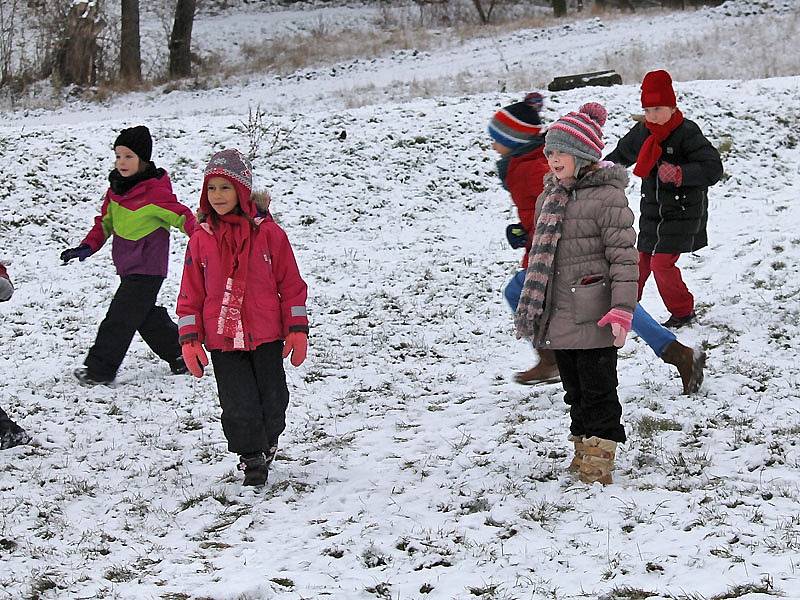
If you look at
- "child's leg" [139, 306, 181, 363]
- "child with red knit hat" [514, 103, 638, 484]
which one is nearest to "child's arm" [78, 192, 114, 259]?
"child's leg" [139, 306, 181, 363]

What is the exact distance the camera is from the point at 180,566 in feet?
13.7

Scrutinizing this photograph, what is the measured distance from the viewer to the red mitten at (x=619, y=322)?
428 centimetres

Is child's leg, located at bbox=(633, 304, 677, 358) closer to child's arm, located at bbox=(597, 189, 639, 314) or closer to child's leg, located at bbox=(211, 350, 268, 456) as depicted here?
child's arm, located at bbox=(597, 189, 639, 314)

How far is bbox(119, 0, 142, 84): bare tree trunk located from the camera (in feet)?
70.6

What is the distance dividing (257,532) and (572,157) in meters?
2.60

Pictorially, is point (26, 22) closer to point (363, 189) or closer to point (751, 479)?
point (363, 189)

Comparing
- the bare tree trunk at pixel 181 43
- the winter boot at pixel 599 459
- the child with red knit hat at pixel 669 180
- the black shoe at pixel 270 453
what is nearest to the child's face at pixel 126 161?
the black shoe at pixel 270 453

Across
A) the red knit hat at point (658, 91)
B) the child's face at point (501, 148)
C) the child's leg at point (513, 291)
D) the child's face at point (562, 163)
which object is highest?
the red knit hat at point (658, 91)

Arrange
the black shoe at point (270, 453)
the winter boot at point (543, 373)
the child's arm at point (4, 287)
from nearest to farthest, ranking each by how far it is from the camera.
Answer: the black shoe at point (270, 453)
the child's arm at point (4, 287)
the winter boot at point (543, 373)

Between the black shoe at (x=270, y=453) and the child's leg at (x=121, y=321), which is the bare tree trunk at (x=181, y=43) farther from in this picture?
the black shoe at (x=270, y=453)

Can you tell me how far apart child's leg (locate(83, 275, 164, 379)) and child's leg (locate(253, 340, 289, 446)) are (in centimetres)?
225

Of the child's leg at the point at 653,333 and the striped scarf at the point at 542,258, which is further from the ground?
the striped scarf at the point at 542,258

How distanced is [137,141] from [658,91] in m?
3.97

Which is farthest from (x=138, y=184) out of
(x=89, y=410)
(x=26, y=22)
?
(x=26, y=22)
